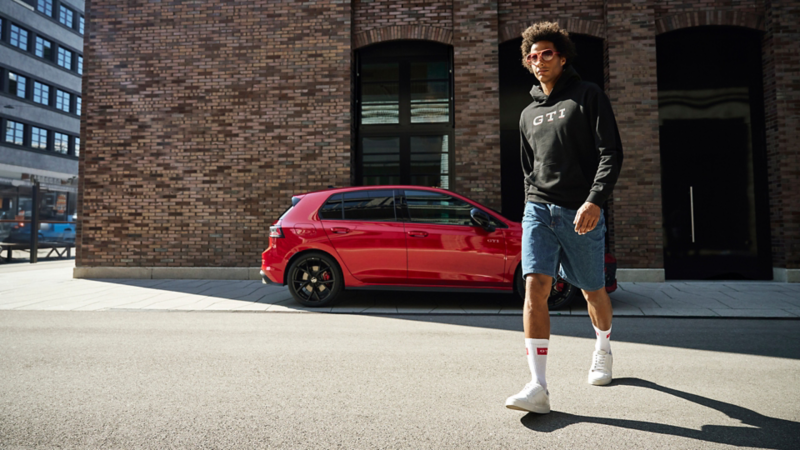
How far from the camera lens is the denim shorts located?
9.32 feet

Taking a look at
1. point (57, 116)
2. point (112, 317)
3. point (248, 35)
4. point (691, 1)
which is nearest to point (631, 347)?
point (112, 317)

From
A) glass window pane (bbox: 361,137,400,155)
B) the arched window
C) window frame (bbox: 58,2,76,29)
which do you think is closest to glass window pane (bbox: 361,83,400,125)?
the arched window

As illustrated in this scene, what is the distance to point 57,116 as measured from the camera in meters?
39.0

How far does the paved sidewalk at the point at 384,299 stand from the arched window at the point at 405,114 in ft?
10.9

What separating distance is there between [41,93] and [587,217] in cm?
4560

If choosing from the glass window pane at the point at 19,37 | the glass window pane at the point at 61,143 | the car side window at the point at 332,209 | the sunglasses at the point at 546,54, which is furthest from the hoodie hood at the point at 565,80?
the glass window pane at the point at 61,143

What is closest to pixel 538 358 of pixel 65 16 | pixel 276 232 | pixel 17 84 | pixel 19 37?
pixel 276 232

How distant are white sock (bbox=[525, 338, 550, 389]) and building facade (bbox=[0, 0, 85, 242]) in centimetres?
3300

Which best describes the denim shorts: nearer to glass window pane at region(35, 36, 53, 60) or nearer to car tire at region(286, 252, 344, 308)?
car tire at region(286, 252, 344, 308)

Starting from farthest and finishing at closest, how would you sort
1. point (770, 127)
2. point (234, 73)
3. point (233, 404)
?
point (234, 73), point (770, 127), point (233, 404)

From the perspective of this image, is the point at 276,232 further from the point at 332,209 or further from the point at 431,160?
the point at 431,160

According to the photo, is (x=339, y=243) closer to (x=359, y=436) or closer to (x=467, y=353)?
(x=467, y=353)

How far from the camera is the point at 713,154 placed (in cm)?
999

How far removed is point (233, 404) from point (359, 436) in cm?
88
